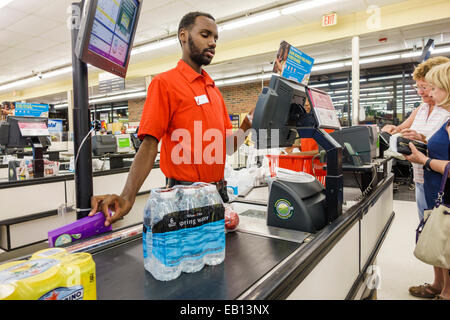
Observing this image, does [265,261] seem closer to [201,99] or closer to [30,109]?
[201,99]

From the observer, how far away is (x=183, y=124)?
143 centimetres

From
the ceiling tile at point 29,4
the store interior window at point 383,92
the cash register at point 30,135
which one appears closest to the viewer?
the cash register at point 30,135

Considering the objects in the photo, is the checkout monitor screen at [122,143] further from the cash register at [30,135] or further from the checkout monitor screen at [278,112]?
the checkout monitor screen at [278,112]

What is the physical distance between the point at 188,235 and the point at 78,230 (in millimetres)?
502

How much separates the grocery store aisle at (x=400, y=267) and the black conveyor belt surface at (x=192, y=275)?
1.94 meters

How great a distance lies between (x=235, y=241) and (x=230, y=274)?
0.95 feet

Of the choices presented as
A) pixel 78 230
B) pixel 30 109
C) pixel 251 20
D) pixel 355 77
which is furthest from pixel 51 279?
pixel 30 109

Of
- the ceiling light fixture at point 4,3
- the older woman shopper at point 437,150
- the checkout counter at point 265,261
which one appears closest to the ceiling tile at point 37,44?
the ceiling light fixture at point 4,3

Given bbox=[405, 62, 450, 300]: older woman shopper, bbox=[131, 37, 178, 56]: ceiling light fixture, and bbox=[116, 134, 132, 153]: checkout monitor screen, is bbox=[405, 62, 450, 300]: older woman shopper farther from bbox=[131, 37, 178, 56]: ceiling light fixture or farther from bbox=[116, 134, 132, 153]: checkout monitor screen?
bbox=[131, 37, 178, 56]: ceiling light fixture

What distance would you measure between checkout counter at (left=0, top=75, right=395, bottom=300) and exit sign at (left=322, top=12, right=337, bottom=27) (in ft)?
16.9

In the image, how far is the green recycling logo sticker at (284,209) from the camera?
1.25m

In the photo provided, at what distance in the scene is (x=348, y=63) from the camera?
30.0ft
